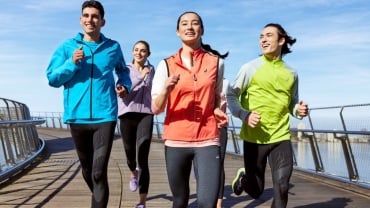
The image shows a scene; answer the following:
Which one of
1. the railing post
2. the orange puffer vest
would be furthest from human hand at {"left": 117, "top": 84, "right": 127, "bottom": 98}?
the railing post

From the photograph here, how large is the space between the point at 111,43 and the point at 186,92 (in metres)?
1.21

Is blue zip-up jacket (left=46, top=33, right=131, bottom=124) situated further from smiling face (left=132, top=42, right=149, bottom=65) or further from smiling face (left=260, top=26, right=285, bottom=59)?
smiling face (left=132, top=42, right=149, bottom=65)

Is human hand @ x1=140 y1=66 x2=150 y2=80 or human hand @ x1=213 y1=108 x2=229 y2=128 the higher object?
human hand @ x1=140 y1=66 x2=150 y2=80

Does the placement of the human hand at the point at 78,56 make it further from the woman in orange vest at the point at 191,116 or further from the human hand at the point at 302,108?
the human hand at the point at 302,108

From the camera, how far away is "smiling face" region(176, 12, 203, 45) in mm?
3652

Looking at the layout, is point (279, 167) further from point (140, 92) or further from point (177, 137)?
point (140, 92)

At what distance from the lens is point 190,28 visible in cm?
364

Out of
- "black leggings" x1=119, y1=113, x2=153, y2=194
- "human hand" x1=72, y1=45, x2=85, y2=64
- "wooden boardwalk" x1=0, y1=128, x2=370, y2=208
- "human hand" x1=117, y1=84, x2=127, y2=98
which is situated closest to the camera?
"human hand" x1=72, y1=45, x2=85, y2=64

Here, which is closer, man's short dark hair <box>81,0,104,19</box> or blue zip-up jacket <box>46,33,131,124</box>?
blue zip-up jacket <box>46,33,131,124</box>

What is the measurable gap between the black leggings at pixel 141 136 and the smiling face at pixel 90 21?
5.25 ft

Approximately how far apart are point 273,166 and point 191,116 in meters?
1.27

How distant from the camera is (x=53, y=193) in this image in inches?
282

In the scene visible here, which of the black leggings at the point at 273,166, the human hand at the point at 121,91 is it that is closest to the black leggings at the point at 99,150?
the human hand at the point at 121,91

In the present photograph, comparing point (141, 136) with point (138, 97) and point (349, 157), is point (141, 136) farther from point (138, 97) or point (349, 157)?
point (349, 157)
